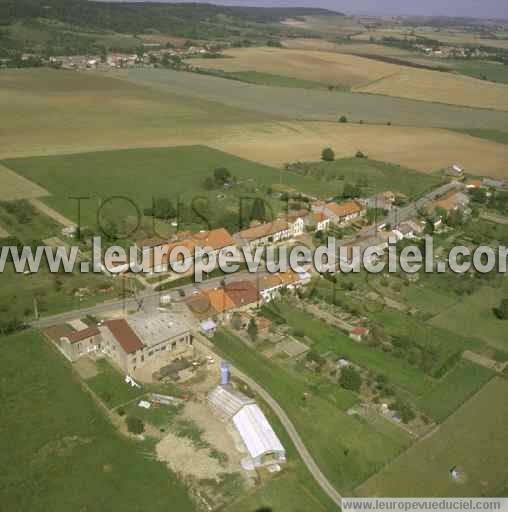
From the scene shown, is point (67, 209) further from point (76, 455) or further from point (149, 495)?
point (149, 495)

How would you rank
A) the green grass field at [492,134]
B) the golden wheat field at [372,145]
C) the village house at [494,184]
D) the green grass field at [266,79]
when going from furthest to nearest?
1. the green grass field at [266,79]
2. the green grass field at [492,134]
3. the golden wheat field at [372,145]
4. the village house at [494,184]

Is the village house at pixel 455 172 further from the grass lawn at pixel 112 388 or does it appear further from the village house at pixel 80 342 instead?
the grass lawn at pixel 112 388

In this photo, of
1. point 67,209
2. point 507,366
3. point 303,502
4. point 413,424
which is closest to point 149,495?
point 303,502

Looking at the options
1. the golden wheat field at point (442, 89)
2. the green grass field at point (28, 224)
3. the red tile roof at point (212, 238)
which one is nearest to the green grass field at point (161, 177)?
the green grass field at point (28, 224)

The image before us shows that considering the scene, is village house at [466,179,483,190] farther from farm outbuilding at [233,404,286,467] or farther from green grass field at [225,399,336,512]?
green grass field at [225,399,336,512]

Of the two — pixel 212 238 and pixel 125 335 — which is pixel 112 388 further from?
pixel 212 238

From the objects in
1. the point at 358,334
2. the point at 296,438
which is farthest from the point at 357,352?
the point at 296,438
